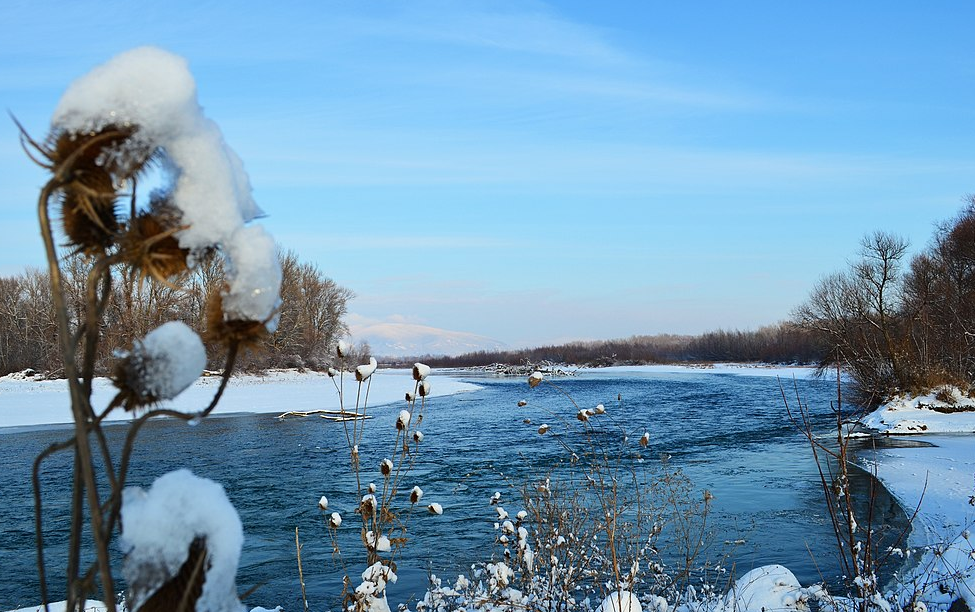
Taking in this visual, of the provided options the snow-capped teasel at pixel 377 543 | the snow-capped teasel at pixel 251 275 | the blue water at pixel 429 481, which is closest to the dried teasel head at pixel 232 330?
the snow-capped teasel at pixel 251 275

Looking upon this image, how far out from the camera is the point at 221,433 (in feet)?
58.8

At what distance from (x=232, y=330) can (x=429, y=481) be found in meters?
10.3

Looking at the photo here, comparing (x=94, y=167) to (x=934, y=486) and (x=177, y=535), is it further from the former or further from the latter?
(x=934, y=486)

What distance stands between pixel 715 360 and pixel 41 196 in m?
75.7

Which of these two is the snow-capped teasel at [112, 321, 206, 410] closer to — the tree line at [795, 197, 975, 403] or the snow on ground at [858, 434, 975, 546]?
the snow on ground at [858, 434, 975, 546]

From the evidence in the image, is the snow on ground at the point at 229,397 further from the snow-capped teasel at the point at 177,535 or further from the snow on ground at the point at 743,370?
the snow on ground at the point at 743,370

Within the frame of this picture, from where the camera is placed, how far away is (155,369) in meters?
0.93

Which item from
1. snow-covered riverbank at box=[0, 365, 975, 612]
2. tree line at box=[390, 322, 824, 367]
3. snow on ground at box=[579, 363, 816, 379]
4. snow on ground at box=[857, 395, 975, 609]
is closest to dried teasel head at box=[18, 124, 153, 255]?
snow-covered riverbank at box=[0, 365, 975, 612]

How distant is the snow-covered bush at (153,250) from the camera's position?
0.90 meters

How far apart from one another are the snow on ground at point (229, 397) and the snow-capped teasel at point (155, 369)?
684 inches

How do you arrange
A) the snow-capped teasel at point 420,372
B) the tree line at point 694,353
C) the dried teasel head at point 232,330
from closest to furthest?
the dried teasel head at point 232,330, the snow-capped teasel at point 420,372, the tree line at point 694,353

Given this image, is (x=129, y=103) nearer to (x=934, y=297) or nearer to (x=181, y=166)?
(x=181, y=166)

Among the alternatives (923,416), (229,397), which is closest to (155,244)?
(923,416)

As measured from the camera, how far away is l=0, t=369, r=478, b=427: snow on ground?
2127 centimetres
